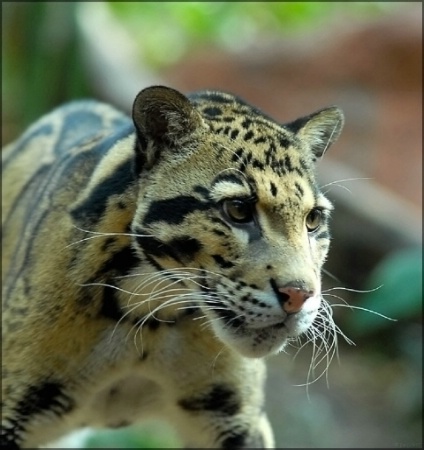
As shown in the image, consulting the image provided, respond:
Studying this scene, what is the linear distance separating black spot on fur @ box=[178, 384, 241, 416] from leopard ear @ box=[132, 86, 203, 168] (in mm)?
1038

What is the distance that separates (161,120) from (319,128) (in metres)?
0.61

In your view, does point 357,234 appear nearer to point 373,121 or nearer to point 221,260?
point 373,121

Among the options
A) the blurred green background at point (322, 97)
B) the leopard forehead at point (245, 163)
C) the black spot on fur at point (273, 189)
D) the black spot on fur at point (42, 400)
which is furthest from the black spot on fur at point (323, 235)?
the blurred green background at point (322, 97)

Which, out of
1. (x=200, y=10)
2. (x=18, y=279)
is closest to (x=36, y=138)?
(x=18, y=279)

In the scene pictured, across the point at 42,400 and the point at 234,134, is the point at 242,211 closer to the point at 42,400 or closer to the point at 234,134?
the point at 234,134

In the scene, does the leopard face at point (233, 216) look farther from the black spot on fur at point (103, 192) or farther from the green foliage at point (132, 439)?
the green foliage at point (132, 439)

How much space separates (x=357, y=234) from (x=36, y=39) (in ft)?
10.3

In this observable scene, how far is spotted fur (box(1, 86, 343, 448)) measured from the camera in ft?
10.2

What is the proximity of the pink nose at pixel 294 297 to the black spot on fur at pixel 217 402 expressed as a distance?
3.35 feet

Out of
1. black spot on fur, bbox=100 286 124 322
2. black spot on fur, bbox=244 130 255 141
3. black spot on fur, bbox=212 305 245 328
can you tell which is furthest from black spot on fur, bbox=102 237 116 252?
black spot on fur, bbox=244 130 255 141

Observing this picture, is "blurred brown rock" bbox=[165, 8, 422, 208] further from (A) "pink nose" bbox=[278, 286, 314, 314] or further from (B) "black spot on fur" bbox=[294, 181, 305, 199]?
(A) "pink nose" bbox=[278, 286, 314, 314]

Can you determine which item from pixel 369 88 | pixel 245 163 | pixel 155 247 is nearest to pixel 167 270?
pixel 155 247

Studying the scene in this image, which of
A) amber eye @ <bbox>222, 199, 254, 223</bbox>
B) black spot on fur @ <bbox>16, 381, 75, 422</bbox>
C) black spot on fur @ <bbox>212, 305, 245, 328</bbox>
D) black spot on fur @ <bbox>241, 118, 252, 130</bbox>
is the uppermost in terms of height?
black spot on fur @ <bbox>241, 118, 252, 130</bbox>

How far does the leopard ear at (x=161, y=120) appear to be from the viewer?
326 cm
